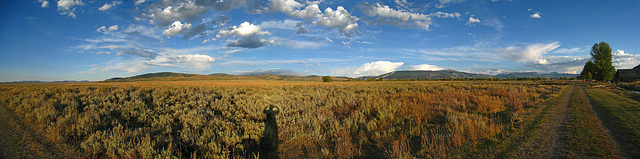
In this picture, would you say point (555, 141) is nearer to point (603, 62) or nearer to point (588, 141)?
point (588, 141)

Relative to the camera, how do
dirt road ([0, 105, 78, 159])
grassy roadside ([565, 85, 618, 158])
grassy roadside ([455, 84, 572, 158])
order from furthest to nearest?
dirt road ([0, 105, 78, 159]) < grassy roadside ([455, 84, 572, 158]) < grassy roadside ([565, 85, 618, 158])

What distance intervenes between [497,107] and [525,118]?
2.92 metres

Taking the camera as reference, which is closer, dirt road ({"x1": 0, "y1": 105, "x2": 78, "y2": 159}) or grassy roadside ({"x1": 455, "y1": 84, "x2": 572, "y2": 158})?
grassy roadside ({"x1": 455, "y1": 84, "x2": 572, "y2": 158})

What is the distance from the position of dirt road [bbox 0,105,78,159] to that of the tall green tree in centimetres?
10182

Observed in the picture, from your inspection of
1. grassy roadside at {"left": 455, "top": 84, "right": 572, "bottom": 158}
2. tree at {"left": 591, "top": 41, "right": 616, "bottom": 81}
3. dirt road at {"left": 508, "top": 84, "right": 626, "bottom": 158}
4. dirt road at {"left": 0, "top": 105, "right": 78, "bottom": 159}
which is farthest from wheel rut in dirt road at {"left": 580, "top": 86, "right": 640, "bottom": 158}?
tree at {"left": 591, "top": 41, "right": 616, "bottom": 81}

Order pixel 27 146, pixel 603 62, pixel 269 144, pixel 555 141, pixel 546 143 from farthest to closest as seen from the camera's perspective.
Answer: pixel 603 62
pixel 269 144
pixel 27 146
pixel 555 141
pixel 546 143

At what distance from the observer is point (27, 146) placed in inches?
Answer: 234

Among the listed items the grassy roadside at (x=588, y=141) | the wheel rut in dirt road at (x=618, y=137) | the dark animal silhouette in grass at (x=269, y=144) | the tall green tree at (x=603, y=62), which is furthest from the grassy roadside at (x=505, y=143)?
the tall green tree at (x=603, y=62)

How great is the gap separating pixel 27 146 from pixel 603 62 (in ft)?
343

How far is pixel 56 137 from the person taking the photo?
6.50 metres

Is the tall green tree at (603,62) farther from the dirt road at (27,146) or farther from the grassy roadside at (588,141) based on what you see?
the dirt road at (27,146)

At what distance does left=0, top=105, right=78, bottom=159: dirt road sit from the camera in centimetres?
545

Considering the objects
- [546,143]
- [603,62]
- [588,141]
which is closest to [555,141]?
[546,143]

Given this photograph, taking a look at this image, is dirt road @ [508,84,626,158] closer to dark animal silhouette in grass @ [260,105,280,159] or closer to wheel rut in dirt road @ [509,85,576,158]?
wheel rut in dirt road @ [509,85,576,158]
